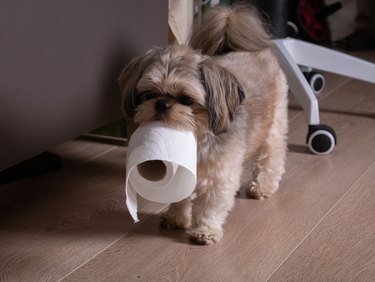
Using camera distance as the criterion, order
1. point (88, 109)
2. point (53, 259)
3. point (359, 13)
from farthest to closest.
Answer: point (359, 13) → point (88, 109) → point (53, 259)

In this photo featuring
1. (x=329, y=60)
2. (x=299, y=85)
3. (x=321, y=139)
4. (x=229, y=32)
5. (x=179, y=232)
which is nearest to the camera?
(x=179, y=232)

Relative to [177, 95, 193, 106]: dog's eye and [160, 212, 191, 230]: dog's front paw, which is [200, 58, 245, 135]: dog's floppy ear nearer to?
[177, 95, 193, 106]: dog's eye

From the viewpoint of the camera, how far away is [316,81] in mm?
2871

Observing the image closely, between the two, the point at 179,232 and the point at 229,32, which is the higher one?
the point at 229,32

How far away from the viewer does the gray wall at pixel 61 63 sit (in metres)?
1.53

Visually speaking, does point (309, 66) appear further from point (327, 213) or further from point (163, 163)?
point (163, 163)

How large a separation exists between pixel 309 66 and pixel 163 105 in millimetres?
1285

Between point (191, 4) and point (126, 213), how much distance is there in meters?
0.73

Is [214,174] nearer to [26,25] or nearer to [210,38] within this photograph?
[210,38]

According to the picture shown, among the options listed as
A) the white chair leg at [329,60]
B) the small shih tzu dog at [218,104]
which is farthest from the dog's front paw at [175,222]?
the white chair leg at [329,60]

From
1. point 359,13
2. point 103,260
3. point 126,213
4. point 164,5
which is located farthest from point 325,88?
point 103,260

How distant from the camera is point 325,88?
2.98 m

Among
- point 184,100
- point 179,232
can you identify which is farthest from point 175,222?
point 184,100

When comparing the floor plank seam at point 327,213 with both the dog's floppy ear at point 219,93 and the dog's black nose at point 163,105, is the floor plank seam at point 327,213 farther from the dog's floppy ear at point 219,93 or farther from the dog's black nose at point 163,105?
the dog's black nose at point 163,105
